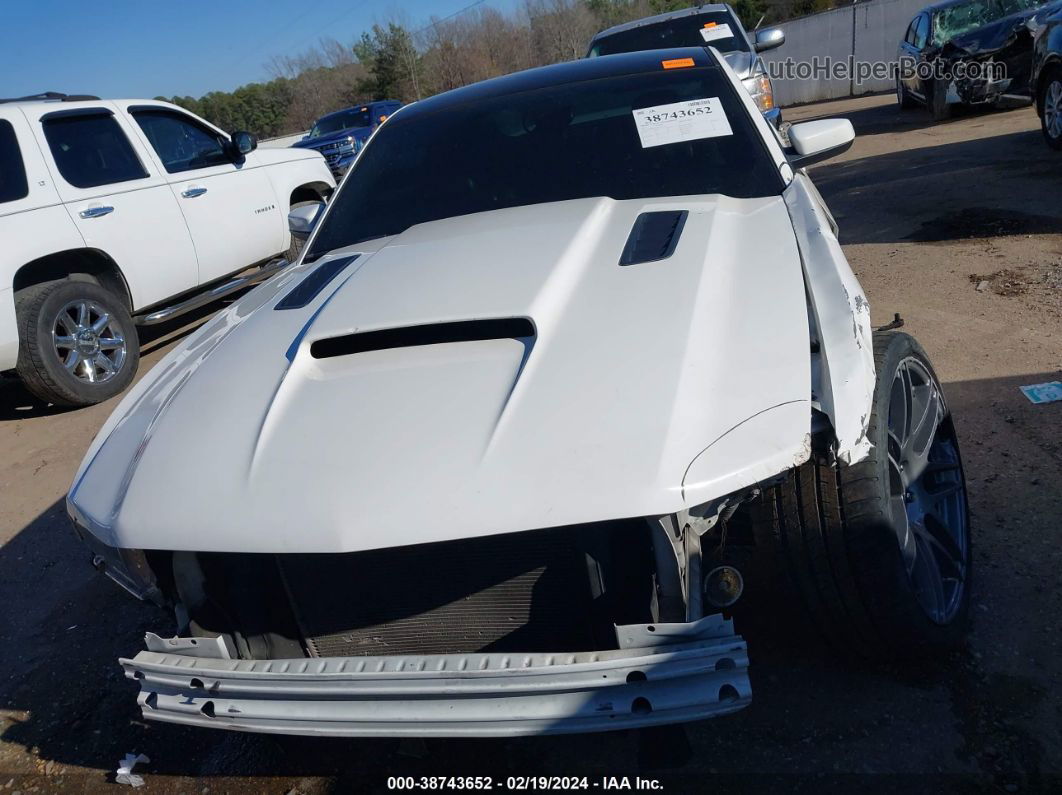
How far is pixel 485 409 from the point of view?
5.72 ft

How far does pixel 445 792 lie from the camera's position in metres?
2.10

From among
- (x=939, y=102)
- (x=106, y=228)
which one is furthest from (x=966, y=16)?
(x=106, y=228)

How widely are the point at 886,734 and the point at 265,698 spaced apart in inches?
58.6

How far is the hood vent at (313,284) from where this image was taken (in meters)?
2.48

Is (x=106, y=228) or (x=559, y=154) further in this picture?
(x=106, y=228)

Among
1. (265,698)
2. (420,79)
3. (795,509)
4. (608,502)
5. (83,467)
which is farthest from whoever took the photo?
(420,79)

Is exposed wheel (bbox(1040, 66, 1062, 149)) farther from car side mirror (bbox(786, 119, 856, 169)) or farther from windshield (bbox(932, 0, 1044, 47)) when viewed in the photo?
car side mirror (bbox(786, 119, 856, 169))

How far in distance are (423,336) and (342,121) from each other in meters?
16.2

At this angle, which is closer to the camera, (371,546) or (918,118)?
(371,546)

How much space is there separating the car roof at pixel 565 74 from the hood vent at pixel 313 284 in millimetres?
1044

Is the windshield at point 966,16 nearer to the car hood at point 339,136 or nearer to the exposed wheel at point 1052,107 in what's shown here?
the exposed wheel at point 1052,107

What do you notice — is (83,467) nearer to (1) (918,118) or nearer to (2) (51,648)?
(2) (51,648)

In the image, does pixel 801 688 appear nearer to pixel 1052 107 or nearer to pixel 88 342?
pixel 88 342

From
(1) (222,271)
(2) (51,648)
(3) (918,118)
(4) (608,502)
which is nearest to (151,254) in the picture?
(1) (222,271)
